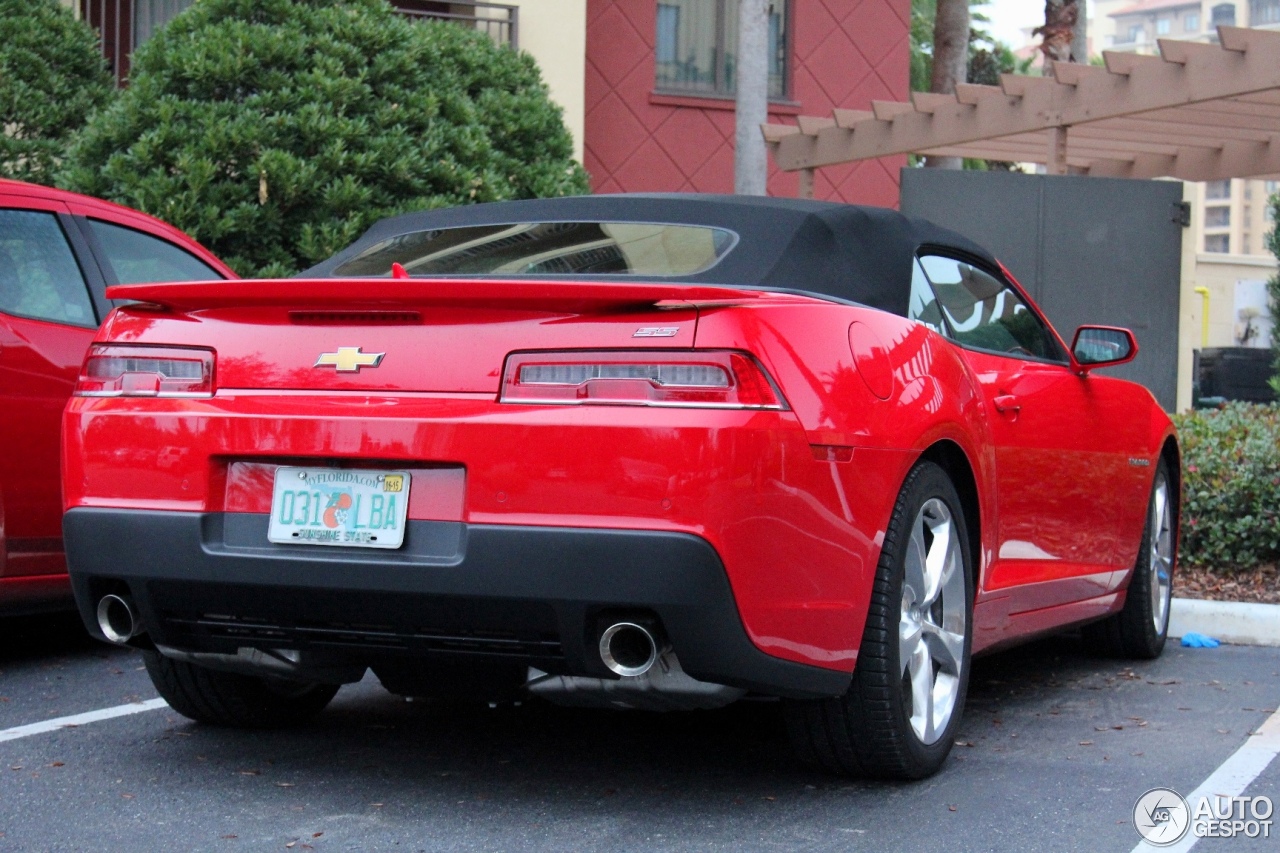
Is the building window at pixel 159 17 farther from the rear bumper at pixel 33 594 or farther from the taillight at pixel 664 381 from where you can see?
the taillight at pixel 664 381

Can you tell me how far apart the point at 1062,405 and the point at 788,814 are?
6.50ft

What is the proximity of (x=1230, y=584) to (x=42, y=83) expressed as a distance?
8465 mm

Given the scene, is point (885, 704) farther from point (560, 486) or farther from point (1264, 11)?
point (1264, 11)

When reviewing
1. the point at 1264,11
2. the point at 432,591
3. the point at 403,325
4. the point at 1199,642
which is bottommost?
the point at 1199,642

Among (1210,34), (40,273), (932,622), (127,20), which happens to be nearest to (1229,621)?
(932,622)

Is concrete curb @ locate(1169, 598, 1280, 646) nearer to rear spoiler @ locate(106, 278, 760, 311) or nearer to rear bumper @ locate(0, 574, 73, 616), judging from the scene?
rear spoiler @ locate(106, 278, 760, 311)

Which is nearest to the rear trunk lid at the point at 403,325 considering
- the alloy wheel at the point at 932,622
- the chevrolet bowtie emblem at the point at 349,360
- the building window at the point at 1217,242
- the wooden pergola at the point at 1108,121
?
the chevrolet bowtie emblem at the point at 349,360

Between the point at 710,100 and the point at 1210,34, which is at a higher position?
the point at 1210,34

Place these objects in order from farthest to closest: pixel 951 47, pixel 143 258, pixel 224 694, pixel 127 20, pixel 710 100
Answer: pixel 951 47, pixel 710 100, pixel 127 20, pixel 143 258, pixel 224 694

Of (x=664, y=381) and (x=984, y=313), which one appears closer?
(x=664, y=381)

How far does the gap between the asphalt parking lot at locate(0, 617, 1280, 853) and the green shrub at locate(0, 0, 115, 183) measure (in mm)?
6484

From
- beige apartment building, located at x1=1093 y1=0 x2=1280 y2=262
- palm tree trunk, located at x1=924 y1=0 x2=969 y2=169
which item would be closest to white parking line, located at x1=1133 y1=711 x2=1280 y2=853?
palm tree trunk, located at x1=924 y1=0 x2=969 y2=169

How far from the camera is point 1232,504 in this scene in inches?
299

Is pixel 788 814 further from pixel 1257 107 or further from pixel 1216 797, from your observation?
pixel 1257 107
